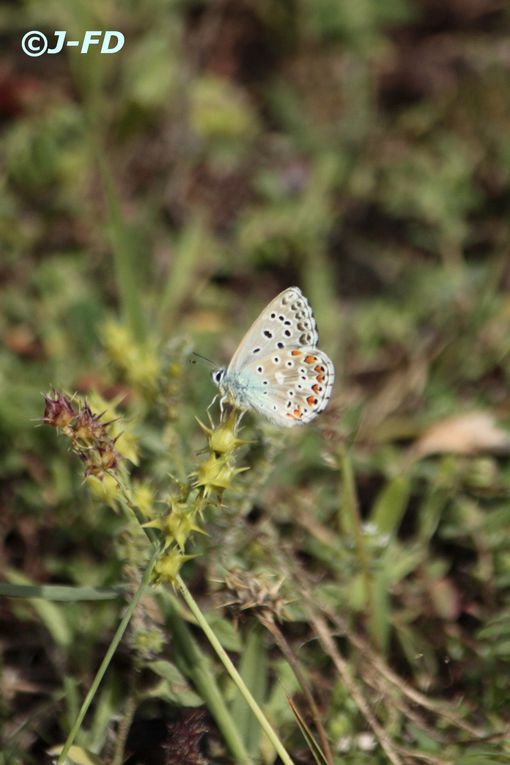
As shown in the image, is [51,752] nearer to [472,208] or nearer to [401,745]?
[401,745]

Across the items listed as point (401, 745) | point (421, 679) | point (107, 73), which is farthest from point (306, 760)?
point (107, 73)

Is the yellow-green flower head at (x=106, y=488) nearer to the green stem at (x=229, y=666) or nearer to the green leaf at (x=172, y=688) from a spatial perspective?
the green stem at (x=229, y=666)

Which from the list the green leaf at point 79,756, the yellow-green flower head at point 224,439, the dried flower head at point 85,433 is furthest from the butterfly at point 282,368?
the green leaf at point 79,756

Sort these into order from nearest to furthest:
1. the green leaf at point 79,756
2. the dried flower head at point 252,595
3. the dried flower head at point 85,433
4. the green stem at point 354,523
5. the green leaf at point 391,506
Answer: the dried flower head at point 85,433, the dried flower head at point 252,595, the green leaf at point 79,756, the green stem at point 354,523, the green leaf at point 391,506

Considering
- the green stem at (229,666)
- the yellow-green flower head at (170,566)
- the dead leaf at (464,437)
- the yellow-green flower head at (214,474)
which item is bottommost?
the green stem at (229,666)

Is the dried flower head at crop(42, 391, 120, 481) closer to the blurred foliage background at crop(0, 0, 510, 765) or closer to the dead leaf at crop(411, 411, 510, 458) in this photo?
the blurred foliage background at crop(0, 0, 510, 765)

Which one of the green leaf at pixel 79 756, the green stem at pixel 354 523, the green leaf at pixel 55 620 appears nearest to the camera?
the green leaf at pixel 79 756

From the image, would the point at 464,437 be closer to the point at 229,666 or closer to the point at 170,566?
the point at 229,666

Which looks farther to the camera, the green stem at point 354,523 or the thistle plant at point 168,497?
the green stem at point 354,523
